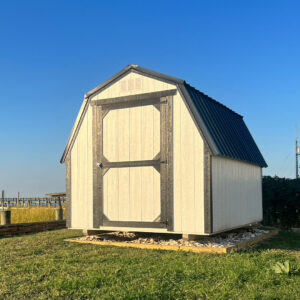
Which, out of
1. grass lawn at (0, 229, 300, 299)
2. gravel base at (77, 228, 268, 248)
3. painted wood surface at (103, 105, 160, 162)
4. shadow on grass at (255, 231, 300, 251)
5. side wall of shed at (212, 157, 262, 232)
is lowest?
shadow on grass at (255, 231, 300, 251)

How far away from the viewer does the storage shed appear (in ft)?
30.7

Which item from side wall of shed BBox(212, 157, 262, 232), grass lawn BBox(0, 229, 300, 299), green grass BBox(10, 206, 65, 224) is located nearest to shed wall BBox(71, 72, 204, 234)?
side wall of shed BBox(212, 157, 262, 232)

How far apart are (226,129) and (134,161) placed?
285 cm

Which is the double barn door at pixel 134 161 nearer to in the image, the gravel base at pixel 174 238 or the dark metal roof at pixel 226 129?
the gravel base at pixel 174 238

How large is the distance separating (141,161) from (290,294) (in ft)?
17.8

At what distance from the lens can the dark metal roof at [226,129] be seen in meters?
9.80

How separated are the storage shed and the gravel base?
37 cm

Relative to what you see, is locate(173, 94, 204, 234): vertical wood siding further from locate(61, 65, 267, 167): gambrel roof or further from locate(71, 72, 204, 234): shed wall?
locate(61, 65, 267, 167): gambrel roof

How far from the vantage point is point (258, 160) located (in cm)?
1319

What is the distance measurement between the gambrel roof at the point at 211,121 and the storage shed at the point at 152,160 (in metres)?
0.03

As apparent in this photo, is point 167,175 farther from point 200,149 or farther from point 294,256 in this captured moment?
point 294,256

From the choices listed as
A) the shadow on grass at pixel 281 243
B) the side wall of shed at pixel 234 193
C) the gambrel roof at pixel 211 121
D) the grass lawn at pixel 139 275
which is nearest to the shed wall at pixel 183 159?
the gambrel roof at pixel 211 121

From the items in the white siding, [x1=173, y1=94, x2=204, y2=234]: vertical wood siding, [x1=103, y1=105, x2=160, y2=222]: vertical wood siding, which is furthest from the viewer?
the white siding

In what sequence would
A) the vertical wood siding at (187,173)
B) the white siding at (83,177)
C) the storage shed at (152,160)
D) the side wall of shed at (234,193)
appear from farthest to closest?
the white siding at (83,177) → the side wall of shed at (234,193) → the storage shed at (152,160) → the vertical wood siding at (187,173)
